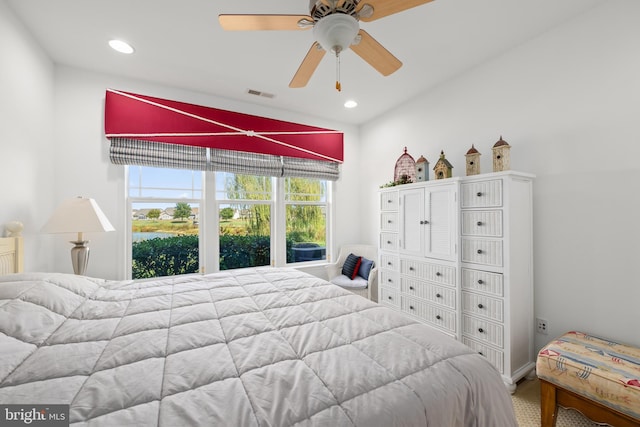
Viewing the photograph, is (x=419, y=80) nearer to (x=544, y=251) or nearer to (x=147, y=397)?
(x=544, y=251)

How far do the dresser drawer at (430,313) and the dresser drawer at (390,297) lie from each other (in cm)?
9

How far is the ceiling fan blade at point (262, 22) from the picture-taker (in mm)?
1456

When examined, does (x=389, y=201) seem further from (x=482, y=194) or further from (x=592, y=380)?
(x=592, y=380)

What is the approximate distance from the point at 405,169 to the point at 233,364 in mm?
2904

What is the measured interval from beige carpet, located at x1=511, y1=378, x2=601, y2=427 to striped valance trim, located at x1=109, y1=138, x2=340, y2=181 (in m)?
Result: 3.10

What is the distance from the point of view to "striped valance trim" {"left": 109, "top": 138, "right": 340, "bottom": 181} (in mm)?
2892

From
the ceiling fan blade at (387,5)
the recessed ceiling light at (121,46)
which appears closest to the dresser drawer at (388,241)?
the ceiling fan blade at (387,5)

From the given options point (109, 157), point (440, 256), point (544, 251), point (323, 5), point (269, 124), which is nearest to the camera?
point (323, 5)

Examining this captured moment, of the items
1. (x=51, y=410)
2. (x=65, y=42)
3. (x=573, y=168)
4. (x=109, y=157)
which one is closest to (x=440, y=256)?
(x=573, y=168)

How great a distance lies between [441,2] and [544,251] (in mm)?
2106

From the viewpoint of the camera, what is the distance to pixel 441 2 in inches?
75.4

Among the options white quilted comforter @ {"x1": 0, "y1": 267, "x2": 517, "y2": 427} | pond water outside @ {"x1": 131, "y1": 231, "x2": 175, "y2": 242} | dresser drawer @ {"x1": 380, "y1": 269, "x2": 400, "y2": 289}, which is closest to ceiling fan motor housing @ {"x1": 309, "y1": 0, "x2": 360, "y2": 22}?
white quilted comforter @ {"x1": 0, "y1": 267, "x2": 517, "y2": 427}

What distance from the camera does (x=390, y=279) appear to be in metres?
3.15

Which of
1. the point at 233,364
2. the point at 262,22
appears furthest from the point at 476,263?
the point at 262,22
